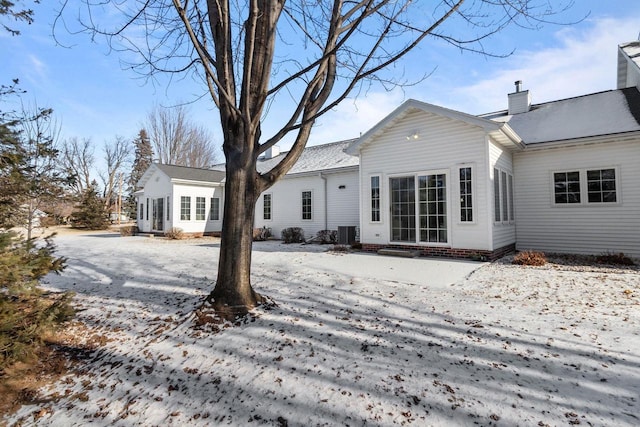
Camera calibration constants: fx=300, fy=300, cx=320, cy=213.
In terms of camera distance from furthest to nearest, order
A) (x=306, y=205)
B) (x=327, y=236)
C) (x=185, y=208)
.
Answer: (x=185, y=208) → (x=306, y=205) → (x=327, y=236)

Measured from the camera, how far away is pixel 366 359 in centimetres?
303

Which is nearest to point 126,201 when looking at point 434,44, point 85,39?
point 85,39

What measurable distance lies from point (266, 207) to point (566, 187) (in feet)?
41.0

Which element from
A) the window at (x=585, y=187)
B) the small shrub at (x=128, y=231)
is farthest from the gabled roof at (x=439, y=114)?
the small shrub at (x=128, y=231)

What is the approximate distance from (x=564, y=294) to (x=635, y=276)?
2563 millimetres

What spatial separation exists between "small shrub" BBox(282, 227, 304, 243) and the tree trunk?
924 centimetres

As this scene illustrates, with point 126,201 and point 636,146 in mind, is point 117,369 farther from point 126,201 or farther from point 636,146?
point 126,201

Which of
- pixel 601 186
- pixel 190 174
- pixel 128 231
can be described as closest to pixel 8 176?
pixel 601 186

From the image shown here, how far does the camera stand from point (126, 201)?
36469mm

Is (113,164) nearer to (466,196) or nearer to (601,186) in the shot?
(466,196)

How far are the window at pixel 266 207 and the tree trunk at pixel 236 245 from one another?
38.2 feet

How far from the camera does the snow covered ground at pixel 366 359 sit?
2336 millimetres

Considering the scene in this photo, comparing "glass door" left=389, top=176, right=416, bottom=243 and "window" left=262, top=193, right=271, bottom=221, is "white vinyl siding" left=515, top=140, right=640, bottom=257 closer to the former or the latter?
"glass door" left=389, top=176, right=416, bottom=243

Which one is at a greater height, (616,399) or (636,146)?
(636,146)
